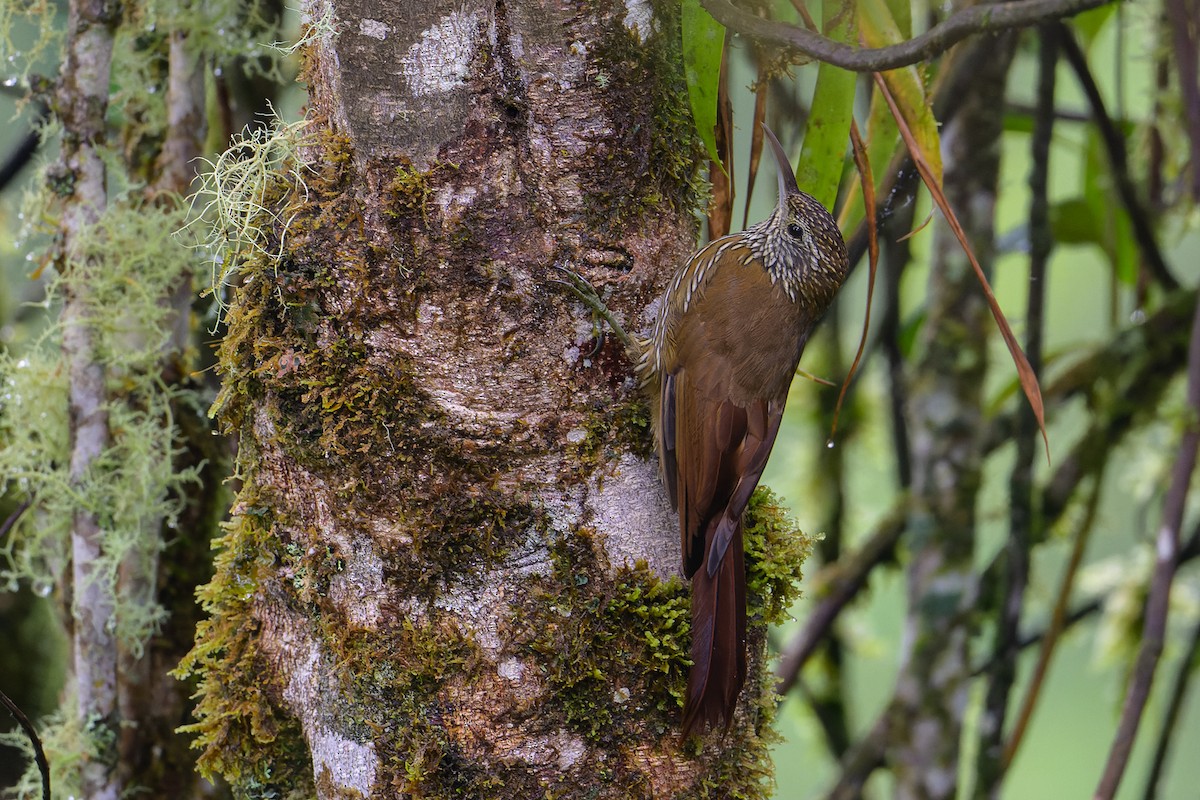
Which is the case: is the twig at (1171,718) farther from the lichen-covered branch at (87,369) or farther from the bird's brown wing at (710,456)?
the lichen-covered branch at (87,369)

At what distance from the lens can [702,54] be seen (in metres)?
1.54

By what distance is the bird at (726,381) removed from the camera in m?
1.54

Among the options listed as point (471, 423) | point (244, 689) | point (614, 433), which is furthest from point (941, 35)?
point (244, 689)

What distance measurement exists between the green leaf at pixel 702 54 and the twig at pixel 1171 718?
2.11m

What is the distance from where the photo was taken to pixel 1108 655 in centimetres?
324

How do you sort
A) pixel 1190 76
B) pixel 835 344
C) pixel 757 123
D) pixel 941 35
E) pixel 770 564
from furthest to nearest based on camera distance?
pixel 835 344 → pixel 1190 76 → pixel 757 123 → pixel 770 564 → pixel 941 35

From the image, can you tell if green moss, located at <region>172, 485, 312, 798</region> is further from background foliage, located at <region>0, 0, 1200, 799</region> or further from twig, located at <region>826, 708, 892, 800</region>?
twig, located at <region>826, 708, 892, 800</region>

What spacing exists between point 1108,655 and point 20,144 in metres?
3.34

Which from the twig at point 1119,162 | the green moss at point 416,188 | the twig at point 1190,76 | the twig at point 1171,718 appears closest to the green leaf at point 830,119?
the green moss at point 416,188

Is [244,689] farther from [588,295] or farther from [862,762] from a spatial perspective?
[862,762]

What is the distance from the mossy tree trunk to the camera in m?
1.47

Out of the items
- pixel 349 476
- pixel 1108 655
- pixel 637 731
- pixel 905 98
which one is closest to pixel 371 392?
pixel 349 476

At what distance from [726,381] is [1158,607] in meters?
1.06

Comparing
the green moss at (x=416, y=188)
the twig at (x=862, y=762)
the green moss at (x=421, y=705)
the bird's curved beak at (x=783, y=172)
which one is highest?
the bird's curved beak at (x=783, y=172)
